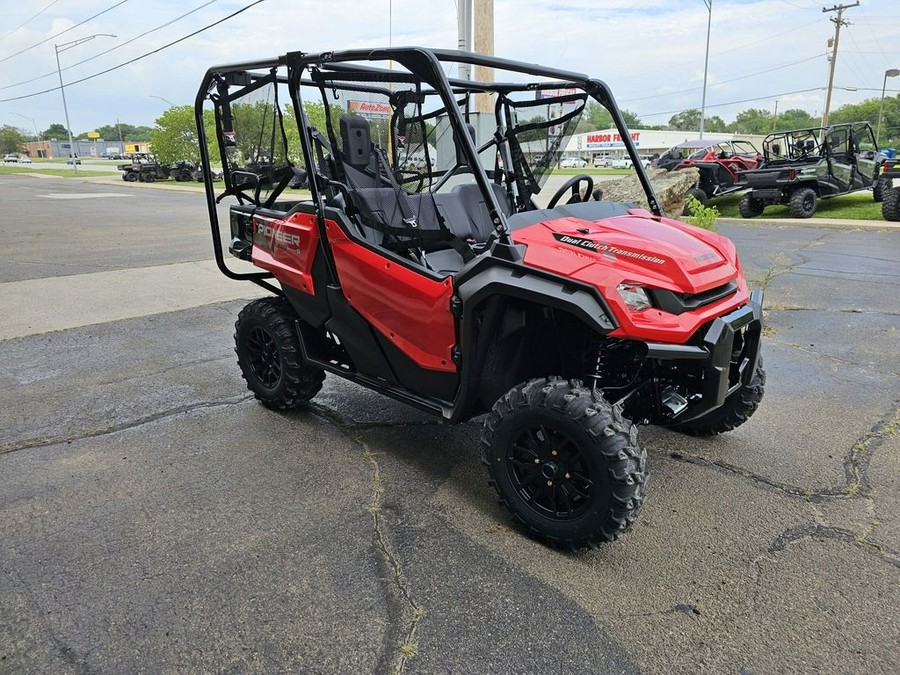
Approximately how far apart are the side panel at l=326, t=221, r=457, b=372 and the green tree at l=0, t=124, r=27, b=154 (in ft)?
472

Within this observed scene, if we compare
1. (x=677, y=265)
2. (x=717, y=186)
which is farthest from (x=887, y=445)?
(x=717, y=186)

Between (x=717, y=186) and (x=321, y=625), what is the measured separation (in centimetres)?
1684

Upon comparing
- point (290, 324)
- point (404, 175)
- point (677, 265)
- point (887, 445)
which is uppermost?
point (404, 175)

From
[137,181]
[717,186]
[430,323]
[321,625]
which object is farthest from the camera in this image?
[137,181]

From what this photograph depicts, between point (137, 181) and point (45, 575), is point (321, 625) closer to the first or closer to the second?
point (45, 575)

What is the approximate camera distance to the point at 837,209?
15.2 metres

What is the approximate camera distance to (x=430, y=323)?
3090 millimetres

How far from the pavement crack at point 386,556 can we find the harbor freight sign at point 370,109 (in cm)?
186

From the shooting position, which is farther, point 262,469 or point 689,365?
point 262,469

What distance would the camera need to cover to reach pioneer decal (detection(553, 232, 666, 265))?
2668mm

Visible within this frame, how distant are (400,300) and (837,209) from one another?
15.3 meters

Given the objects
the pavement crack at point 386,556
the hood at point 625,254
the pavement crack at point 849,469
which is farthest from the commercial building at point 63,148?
the pavement crack at point 849,469

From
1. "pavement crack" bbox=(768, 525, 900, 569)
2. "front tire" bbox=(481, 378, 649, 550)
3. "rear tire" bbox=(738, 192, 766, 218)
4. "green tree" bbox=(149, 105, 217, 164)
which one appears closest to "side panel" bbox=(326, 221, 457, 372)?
"front tire" bbox=(481, 378, 649, 550)

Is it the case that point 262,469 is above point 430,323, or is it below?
below
